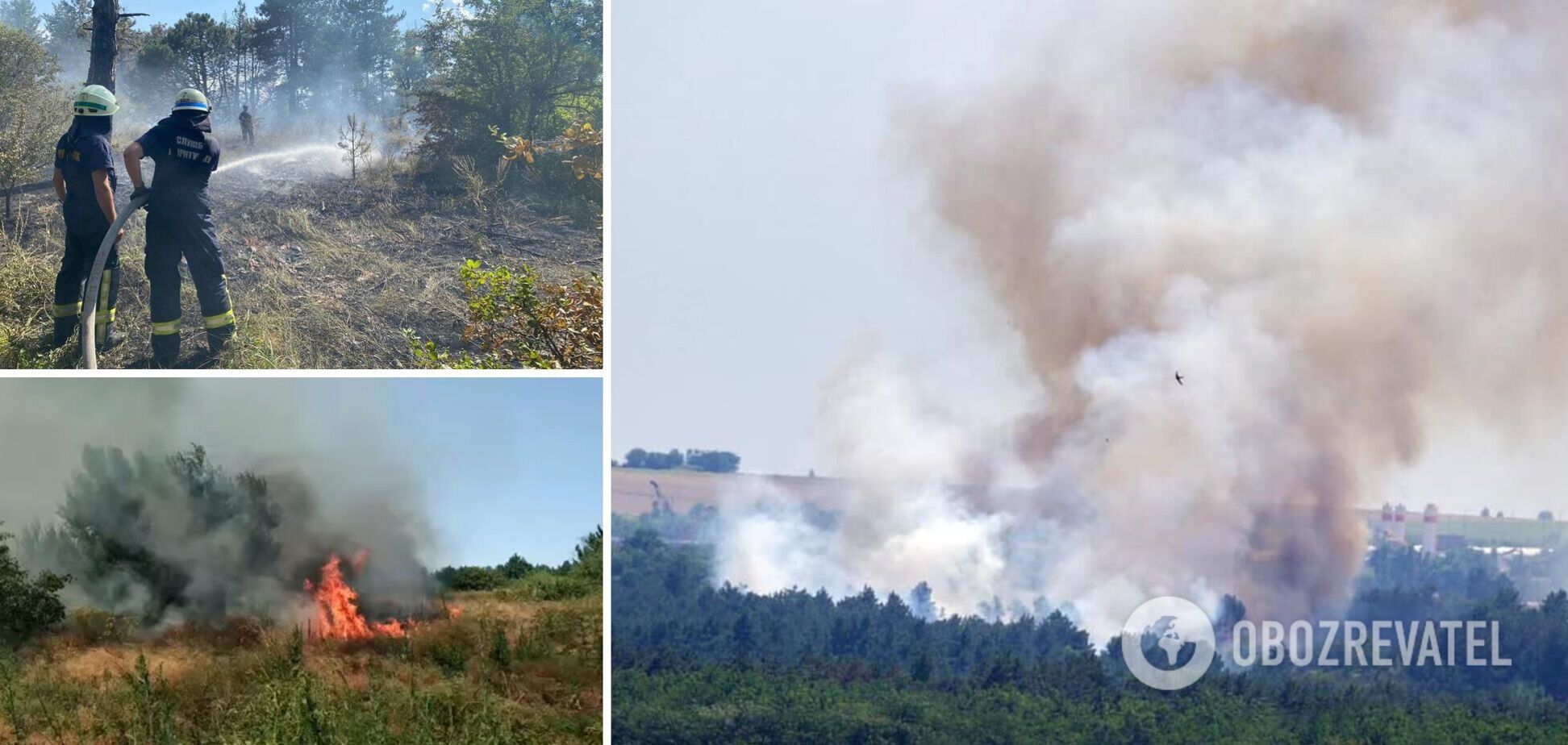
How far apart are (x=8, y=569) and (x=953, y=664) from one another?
534 centimetres

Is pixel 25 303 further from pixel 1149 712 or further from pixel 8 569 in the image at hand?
pixel 1149 712

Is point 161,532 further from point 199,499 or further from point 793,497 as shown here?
point 793,497

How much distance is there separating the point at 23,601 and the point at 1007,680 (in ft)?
18.0

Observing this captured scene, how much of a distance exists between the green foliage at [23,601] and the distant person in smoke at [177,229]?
1.24m

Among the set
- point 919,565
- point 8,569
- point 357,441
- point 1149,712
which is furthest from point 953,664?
point 8,569

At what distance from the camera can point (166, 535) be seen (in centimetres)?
652

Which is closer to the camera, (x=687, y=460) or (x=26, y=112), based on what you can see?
(x=26, y=112)

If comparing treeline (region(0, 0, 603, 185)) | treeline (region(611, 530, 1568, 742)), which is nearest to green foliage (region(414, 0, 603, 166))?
treeline (region(0, 0, 603, 185))

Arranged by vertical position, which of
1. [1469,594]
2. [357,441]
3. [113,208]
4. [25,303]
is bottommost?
[1469,594]

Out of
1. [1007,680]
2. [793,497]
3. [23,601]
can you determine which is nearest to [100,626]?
[23,601]

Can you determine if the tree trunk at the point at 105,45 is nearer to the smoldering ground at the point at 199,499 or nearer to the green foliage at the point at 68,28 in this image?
the green foliage at the point at 68,28

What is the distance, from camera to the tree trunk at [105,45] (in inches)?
248

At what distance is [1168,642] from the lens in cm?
856

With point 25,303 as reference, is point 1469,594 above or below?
below
